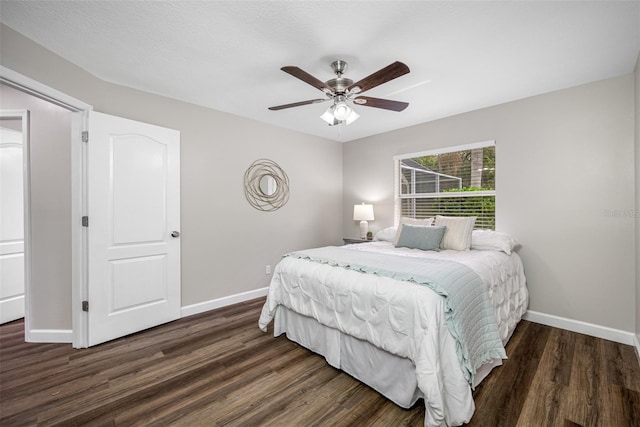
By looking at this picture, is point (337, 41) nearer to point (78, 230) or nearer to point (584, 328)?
point (78, 230)

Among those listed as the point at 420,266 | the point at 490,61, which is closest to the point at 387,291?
the point at 420,266

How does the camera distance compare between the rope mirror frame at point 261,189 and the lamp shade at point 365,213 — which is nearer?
the rope mirror frame at point 261,189

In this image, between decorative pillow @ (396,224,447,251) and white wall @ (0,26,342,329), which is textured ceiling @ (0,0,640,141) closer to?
white wall @ (0,26,342,329)

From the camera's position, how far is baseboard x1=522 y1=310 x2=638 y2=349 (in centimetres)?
247

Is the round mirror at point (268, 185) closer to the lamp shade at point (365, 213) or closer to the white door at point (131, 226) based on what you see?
the white door at point (131, 226)

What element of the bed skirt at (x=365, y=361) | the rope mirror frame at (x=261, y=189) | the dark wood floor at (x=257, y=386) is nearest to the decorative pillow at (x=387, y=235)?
the rope mirror frame at (x=261, y=189)

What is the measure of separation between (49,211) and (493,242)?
4.29 m

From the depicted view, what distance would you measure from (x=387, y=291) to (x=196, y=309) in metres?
2.46

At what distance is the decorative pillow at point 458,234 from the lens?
2.89 meters

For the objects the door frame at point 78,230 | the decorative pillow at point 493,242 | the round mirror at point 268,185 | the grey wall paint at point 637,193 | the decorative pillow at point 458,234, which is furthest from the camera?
the round mirror at point 268,185

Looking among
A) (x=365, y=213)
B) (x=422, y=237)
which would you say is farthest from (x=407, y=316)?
(x=365, y=213)

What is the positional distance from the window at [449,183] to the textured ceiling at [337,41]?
81 cm

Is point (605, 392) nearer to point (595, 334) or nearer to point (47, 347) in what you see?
point (595, 334)

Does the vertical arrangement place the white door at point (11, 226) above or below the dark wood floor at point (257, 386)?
above
